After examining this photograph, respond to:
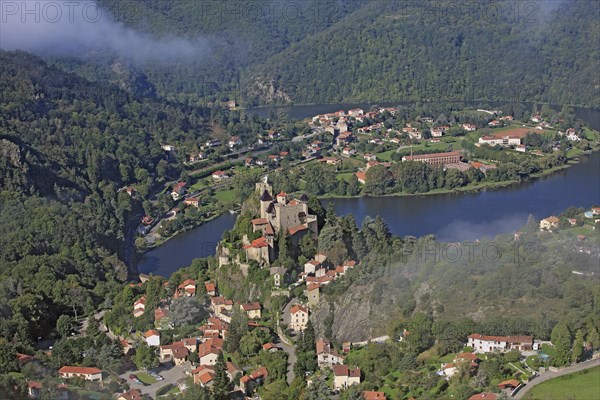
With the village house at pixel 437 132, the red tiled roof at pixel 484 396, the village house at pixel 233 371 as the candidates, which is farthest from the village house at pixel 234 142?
the red tiled roof at pixel 484 396

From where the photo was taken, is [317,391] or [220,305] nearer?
[317,391]

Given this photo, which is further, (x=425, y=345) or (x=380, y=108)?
(x=380, y=108)

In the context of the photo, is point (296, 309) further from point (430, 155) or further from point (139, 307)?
point (430, 155)

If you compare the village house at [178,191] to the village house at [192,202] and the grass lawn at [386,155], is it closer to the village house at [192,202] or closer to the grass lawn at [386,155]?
the village house at [192,202]

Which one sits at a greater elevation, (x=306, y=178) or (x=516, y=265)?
(x=516, y=265)

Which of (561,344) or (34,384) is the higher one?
(34,384)

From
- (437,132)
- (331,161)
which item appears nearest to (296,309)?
(331,161)

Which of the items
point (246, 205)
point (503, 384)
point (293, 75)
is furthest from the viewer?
point (293, 75)

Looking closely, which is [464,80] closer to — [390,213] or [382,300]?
[390,213]

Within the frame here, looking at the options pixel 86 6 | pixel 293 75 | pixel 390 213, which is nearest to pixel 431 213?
pixel 390 213
